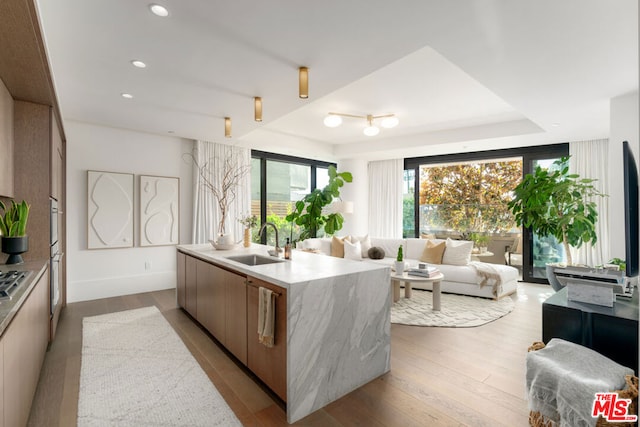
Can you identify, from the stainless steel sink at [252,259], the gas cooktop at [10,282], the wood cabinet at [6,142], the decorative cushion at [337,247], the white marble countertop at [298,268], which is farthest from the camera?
the decorative cushion at [337,247]

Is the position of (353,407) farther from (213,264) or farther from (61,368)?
(61,368)

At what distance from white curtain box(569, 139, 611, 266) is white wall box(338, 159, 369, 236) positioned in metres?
3.95

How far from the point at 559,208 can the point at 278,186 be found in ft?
16.1

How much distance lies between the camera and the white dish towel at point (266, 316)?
1.96m

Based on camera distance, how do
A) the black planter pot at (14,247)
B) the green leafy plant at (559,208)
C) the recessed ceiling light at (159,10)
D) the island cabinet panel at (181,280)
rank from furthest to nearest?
the green leafy plant at (559,208), the island cabinet panel at (181,280), the black planter pot at (14,247), the recessed ceiling light at (159,10)

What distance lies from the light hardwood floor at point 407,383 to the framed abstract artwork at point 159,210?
5.42ft

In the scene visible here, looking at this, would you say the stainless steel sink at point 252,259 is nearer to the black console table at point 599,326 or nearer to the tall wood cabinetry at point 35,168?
the tall wood cabinetry at point 35,168

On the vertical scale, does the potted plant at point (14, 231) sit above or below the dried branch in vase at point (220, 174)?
below

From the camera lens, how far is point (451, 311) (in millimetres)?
3975

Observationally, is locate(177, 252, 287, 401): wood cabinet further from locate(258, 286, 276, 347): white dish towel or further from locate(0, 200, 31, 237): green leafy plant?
locate(0, 200, 31, 237): green leafy plant

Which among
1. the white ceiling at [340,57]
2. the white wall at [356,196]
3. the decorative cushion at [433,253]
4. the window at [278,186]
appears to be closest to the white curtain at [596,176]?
the white ceiling at [340,57]

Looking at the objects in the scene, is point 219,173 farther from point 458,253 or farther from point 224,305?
Answer: point 458,253

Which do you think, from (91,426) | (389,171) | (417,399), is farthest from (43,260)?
(389,171)

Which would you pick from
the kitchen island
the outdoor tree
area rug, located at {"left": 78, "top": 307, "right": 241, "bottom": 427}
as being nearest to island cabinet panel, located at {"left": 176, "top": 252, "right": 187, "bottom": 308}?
area rug, located at {"left": 78, "top": 307, "right": 241, "bottom": 427}
